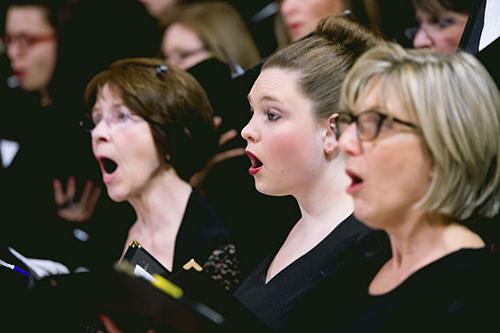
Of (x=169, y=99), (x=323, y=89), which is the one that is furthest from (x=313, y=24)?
(x=323, y=89)

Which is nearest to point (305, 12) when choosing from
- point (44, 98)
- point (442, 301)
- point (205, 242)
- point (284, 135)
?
point (205, 242)

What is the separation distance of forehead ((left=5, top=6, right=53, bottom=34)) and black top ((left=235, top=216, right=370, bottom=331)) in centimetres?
239

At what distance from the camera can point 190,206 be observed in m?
3.15

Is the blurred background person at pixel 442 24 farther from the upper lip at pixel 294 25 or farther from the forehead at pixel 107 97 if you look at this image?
the forehead at pixel 107 97

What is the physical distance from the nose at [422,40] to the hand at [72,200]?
151 cm

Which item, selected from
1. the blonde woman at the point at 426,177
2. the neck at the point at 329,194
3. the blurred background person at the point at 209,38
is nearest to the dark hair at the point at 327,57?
the neck at the point at 329,194

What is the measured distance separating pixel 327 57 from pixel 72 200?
191 cm

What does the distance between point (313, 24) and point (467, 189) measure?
5.94 feet

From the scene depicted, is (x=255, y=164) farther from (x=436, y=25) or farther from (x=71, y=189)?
(x=71, y=189)

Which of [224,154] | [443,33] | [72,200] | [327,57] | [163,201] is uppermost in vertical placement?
[327,57]

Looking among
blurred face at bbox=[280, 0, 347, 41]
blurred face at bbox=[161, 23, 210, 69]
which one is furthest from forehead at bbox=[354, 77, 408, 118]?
blurred face at bbox=[161, 23, 210, 69]

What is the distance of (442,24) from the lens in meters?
3.23

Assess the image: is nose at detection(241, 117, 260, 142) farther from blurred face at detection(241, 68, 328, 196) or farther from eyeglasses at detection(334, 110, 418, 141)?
eyeglasses at detection(334, 110, 418, 141)

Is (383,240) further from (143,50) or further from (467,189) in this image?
(143,50)
